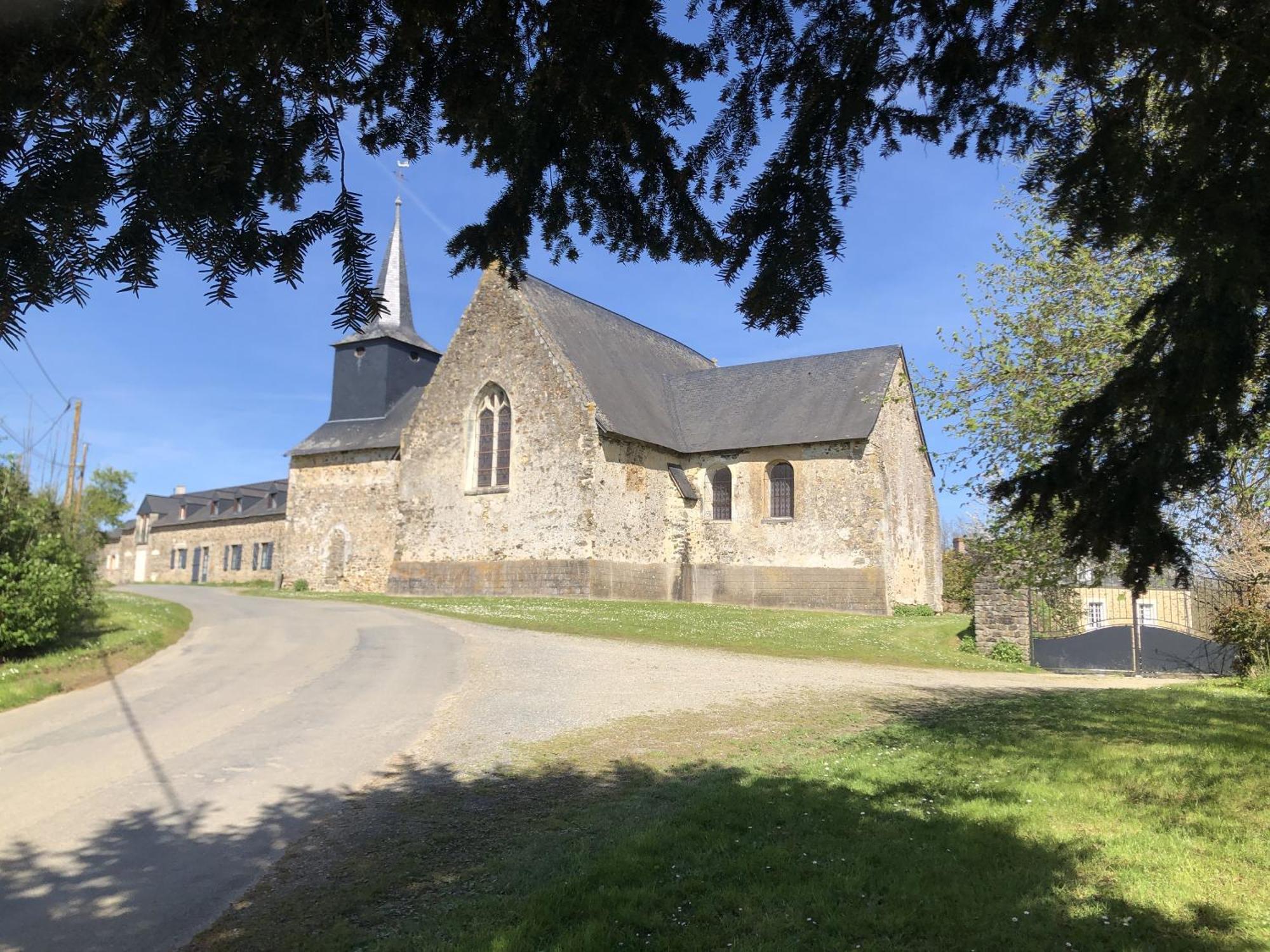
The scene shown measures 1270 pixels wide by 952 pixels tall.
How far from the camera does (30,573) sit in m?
13.1

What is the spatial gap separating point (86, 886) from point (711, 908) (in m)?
3.36

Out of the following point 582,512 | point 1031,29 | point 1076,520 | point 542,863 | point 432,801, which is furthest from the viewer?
point 582,512

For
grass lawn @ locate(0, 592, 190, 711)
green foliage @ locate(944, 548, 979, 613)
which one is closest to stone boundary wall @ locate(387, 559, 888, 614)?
green foliage @ locate(944, 548, 979, 613)

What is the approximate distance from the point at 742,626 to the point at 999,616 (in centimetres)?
595

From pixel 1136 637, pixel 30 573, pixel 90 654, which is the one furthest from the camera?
pixel 1136 637

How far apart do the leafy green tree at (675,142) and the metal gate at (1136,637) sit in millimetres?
11320

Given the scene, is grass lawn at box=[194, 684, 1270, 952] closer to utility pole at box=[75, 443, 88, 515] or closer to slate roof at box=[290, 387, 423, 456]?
utility pole at box=[75, 443, 88, 515]

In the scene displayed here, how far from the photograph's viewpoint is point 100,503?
5991cm

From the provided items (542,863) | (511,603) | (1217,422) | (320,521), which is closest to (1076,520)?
(1217,422)

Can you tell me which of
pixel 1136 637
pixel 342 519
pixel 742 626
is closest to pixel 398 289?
pixel 342 519

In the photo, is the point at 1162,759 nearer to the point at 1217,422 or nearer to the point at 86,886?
the point at 1217,422

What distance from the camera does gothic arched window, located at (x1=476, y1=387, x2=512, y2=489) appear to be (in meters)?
29.3

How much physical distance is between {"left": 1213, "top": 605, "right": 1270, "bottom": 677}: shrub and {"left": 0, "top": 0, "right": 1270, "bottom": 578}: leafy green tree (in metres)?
11.0

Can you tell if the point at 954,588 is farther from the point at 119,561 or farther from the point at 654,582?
the point at 119,561
